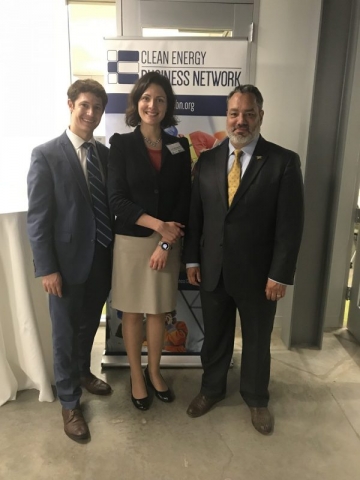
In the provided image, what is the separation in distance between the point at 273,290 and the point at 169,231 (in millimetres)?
568

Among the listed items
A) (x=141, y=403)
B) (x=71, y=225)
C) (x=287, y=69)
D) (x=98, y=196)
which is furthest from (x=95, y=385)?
(x=287, y=69)

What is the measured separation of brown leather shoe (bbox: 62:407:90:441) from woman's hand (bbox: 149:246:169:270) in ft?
2.79

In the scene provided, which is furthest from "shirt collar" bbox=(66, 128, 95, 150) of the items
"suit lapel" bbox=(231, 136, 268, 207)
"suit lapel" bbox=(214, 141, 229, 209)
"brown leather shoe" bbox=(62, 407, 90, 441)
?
"brown leather shoe" bbox=(62, 407, 90, 441)

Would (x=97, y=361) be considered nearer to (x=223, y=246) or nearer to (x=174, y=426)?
(x=174, y=426)

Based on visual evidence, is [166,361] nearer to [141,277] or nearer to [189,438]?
[189,438]

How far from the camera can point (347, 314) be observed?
10.6 ft

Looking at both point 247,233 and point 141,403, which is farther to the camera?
point 141,403

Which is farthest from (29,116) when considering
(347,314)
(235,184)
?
(347,314)

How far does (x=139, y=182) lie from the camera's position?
1803mm

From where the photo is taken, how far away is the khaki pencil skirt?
6.20ft

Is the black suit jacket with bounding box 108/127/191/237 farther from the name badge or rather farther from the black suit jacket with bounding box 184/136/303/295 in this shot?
the black suit jacket with bounding box 184/136/303/295

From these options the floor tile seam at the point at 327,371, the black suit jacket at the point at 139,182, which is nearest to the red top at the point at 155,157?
the black suit jacket at the point at 139,182

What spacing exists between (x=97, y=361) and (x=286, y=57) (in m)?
2.47

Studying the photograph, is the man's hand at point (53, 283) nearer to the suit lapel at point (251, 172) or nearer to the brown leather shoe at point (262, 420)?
the suit lapel at point (251, 172)
